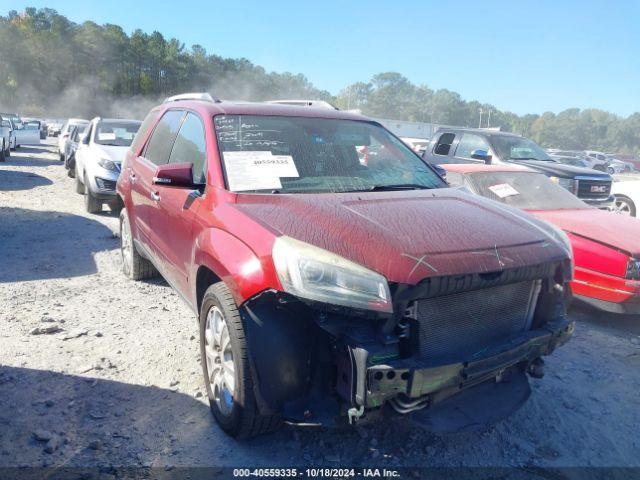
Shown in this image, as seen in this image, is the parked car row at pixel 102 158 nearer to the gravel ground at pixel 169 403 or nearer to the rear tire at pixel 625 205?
the gravel ground at pixel 169 403

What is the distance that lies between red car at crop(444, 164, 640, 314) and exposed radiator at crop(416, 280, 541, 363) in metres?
2.22

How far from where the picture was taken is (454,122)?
333ft

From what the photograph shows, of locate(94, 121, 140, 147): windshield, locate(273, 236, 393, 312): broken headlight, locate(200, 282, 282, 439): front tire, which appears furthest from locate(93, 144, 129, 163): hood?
locate(273, 236, 393, 312): broken headlight

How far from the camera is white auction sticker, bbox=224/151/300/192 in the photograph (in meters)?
2.97

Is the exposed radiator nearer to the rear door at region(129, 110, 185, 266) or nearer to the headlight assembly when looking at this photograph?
the rear door at region(129, 110, 185, 266)

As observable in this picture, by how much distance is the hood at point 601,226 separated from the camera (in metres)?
4.63

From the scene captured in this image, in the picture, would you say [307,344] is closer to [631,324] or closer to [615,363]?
[615,363]

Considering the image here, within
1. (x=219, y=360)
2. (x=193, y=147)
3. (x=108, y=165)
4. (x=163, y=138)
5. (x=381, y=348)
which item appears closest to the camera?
(x=381, y=348)

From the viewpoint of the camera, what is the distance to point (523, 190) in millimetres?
5867

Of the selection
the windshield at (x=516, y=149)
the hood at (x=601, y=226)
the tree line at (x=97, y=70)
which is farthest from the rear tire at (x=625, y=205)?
the tree line at (x=97, y=70)

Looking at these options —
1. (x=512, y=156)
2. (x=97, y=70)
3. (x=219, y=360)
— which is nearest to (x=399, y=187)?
(x=219, y=360)

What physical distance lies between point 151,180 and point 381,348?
8.72 feet

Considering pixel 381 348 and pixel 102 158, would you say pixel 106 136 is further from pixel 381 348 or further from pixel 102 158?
pixel 381 348

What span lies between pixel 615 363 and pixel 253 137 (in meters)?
3.21
